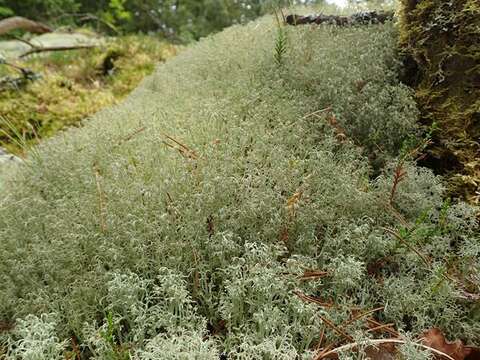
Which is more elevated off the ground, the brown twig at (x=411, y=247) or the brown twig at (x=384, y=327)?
the brown twig at (x=411, y=247)

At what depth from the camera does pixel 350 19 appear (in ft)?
10.8

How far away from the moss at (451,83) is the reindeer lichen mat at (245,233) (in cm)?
15

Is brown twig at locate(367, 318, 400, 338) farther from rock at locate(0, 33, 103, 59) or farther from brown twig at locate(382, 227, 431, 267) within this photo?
rock at locate(0, 33, 103, 59)

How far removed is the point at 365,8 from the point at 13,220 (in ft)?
10.5

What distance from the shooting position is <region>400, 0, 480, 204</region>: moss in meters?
2.23

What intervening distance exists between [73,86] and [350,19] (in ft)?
10.6

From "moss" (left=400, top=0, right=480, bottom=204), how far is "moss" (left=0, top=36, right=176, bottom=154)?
2.95 metres

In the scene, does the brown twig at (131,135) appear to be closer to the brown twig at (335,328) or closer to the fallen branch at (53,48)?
the brown twig at (335,328)

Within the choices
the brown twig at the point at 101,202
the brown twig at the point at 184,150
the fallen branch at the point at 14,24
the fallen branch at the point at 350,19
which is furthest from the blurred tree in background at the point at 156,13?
the brown twig at the point at 101,202

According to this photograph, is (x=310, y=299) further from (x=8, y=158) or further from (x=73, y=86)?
(x=73, y=86)

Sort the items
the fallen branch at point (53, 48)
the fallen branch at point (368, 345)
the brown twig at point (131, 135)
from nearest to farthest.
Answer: the fallen branch at point (368, 345)
the brown twig at point (131, 135)
the fallen branch at point (53, 48)

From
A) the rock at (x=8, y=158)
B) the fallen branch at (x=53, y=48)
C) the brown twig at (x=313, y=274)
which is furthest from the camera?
the fallen branch at (x=53, y=48)

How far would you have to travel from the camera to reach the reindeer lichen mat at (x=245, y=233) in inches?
61.7

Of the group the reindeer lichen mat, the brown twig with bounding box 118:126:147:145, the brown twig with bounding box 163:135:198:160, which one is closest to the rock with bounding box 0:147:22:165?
the reindeer lichen mat
